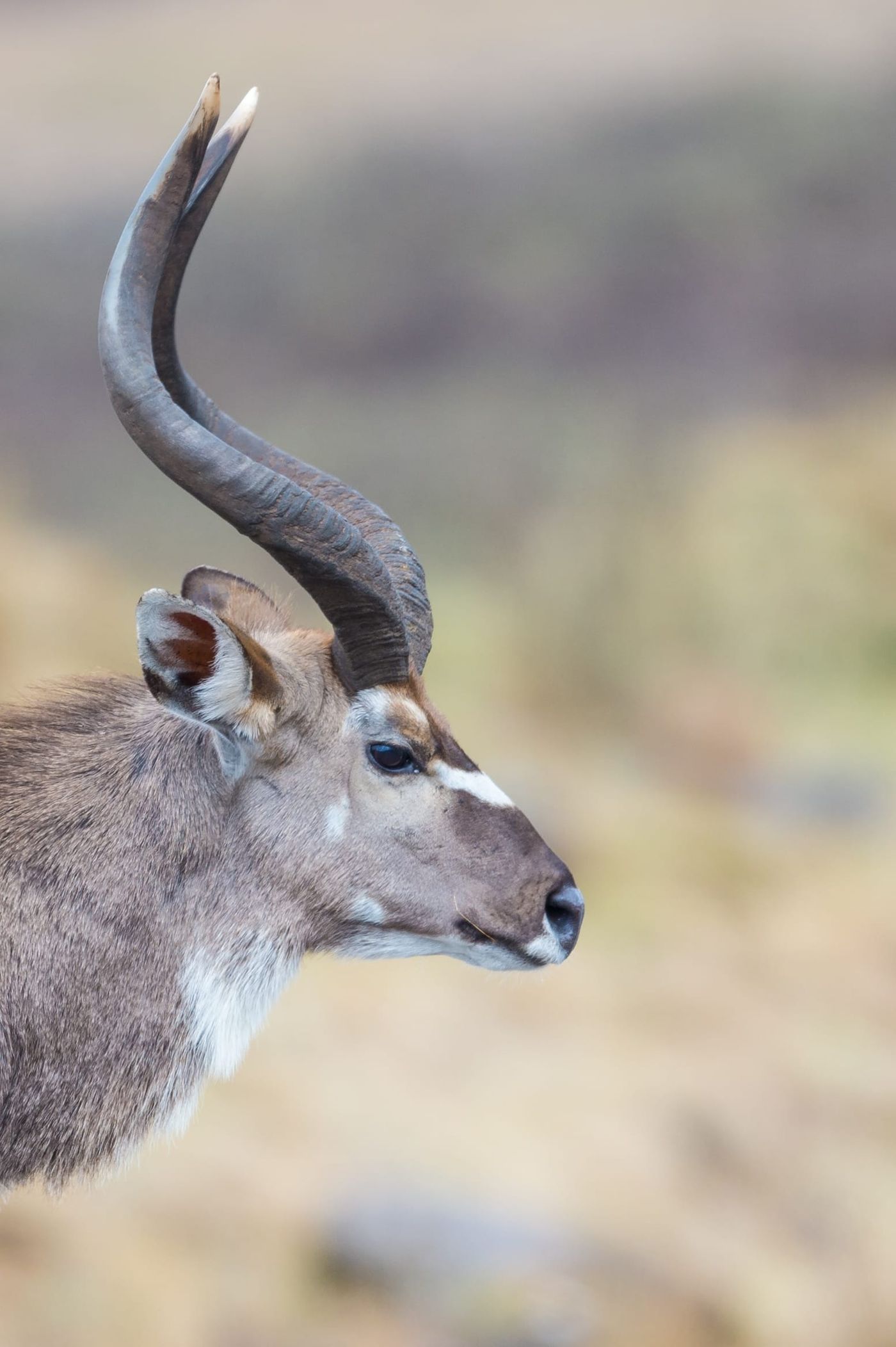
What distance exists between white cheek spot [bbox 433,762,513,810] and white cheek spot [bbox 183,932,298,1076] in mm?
739

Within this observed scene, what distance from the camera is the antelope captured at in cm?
421

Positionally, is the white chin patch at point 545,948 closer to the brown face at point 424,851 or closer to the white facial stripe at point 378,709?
the brown face at point 424,851

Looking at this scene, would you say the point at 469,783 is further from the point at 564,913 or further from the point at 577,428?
the point at 577,428

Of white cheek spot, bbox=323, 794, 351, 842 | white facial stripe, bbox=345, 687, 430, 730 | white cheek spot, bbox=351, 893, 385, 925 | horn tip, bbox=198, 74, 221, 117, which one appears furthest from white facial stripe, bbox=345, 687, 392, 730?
horn tip, bbox=198, 74, 221, 117

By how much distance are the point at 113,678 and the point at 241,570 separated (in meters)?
10.8

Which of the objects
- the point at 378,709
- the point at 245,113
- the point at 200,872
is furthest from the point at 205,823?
the point at 245,113

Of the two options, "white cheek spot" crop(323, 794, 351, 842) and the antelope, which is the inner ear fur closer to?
the antelope

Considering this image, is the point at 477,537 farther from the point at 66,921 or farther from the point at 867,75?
the point at 66,921

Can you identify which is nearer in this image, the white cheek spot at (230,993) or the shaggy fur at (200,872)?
the shaggy fur at (200,872)

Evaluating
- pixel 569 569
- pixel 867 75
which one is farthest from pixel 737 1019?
pixel 867 75

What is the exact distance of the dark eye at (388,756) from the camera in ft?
15.1

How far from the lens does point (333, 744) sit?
15.1 ft

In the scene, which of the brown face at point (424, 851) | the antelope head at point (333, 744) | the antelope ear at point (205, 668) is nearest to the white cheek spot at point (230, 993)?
the antelope head at point (333, 744)

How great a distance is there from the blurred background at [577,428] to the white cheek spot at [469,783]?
717cm
